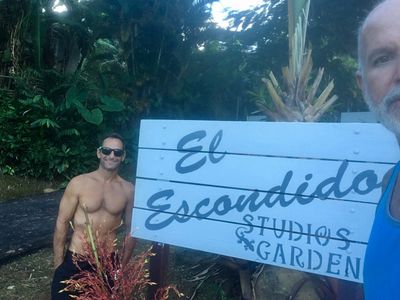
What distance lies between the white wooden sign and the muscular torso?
2.33 ft

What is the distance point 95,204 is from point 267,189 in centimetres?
148

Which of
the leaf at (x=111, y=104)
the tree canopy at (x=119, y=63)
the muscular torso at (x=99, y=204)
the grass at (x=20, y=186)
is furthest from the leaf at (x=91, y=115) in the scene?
→ the muscular torso at (x=99, y=204)

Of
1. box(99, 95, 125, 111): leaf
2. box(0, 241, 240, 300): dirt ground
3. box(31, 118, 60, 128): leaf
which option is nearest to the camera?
box(0, 241, 240, 300): dirt ground

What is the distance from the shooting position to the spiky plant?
2.65 meters

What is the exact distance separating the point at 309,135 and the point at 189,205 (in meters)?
0.73

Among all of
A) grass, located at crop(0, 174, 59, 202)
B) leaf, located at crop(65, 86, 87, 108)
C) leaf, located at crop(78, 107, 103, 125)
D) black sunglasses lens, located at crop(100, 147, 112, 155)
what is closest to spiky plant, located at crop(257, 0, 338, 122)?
black sunglasses lens, located at crop(100, 147, 112, 155)

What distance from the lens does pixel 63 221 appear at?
3098 mm

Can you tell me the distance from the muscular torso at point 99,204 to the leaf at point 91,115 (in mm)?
5166

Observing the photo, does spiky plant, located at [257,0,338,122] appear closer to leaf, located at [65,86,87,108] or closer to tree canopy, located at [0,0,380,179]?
tree canopy, located at [0,0,380,179]

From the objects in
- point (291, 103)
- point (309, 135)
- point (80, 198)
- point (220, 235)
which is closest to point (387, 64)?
point (309, 135)

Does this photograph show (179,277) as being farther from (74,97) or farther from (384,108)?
(74,97)

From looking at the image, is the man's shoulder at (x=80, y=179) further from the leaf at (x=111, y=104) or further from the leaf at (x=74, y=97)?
the leaf at (x=111, y=104)

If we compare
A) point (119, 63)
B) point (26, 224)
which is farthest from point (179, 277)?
point (119, 63)

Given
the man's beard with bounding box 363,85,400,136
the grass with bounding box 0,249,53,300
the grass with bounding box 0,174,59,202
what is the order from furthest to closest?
1. the grass with bounding box 0,174,59,202
2. the grass with bounding box 0,249,53,300
3. the man's beard with bounding box 363,85,400,136
